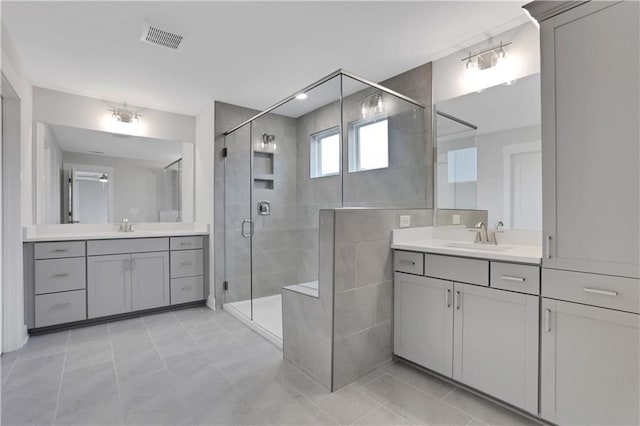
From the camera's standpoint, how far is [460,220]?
8.03 ft

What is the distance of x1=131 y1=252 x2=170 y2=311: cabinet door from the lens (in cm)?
320

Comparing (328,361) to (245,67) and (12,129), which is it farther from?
(12,129)

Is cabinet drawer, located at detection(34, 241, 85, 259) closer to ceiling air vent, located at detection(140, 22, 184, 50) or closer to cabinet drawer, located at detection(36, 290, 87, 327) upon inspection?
cabinet drawer, located at detection(36, 290, 87, 327)

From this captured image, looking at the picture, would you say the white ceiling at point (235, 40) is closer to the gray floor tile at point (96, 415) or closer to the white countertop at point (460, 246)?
the white countertop at point (460, 246)

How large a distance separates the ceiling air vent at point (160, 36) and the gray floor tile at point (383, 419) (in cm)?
271

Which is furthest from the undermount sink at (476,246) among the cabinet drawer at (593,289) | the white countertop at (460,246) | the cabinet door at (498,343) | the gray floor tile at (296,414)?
the gray floor tile at (296,414)

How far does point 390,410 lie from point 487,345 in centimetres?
65

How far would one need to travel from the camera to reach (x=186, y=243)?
139 inches

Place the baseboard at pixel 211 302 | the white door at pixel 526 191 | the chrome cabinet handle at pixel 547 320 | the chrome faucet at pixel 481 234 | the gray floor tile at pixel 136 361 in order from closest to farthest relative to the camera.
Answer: the chrome cabinet handle at pixel 547 320
the white door at pixel 526 191
the gray floor tile at pixel 136 361
the chrome faucet at pixel 481 234
the baseboard at pixel 211 302

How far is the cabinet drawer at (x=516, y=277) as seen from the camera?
156cm

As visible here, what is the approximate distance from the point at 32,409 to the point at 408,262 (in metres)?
2.35

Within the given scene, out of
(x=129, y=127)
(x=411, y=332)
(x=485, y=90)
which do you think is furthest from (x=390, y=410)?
(x=129, y=127)

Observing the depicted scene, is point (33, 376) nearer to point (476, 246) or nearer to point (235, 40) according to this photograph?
point (235, 40)

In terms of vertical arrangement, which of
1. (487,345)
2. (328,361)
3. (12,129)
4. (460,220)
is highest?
(12,129)
